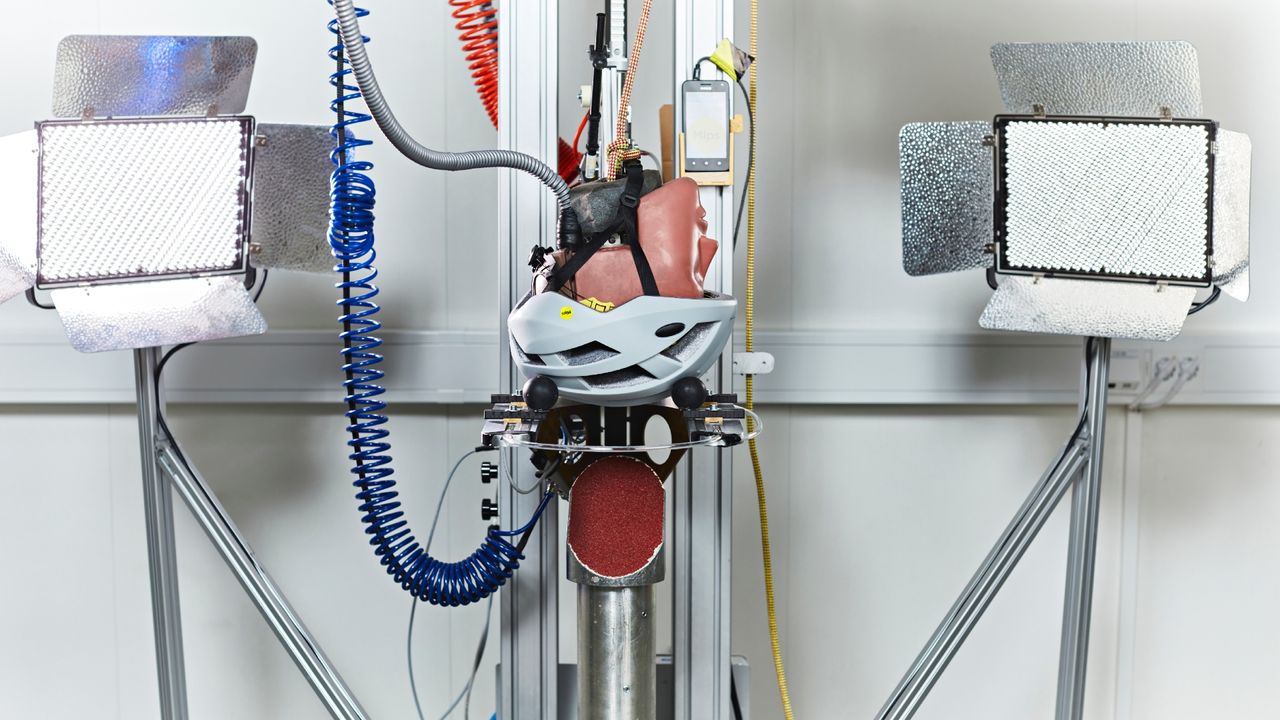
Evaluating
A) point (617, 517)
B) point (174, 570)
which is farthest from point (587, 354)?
point (174, 570)

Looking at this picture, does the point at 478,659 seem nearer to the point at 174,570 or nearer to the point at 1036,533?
the point at 174,570

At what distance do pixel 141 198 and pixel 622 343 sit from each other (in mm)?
682

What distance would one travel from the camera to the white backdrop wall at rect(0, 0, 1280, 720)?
1514 millimetres

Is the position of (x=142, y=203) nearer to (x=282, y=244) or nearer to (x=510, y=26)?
(x=282, y=244)

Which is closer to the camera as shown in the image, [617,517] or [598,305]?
[598,305]

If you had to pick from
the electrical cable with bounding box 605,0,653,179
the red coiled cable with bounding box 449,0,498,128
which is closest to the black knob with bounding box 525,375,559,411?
the electrical cable with bounding box 605,0,653,179

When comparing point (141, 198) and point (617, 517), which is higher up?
point (141, 198)

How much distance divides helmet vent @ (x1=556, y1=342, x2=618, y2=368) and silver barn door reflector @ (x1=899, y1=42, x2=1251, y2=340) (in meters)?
0.58

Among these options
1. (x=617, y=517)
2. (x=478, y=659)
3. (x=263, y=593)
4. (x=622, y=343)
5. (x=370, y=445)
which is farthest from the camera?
(x=478, y=659)

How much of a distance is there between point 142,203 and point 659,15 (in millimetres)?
817

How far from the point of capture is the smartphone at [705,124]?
108cm

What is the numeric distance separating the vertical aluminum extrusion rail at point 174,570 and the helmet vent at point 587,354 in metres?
0.59

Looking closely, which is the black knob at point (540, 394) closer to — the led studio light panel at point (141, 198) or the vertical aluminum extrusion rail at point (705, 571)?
the vertical aluminum extrusion rail at point (705, 571)

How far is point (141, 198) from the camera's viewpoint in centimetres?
112
